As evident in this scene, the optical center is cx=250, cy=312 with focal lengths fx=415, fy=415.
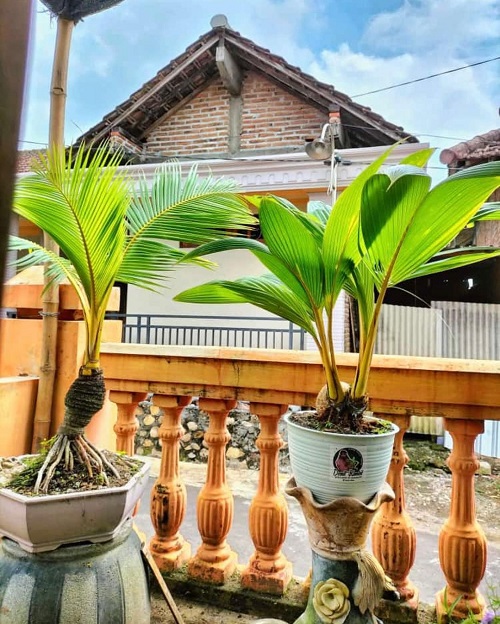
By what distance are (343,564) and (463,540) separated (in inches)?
14.3

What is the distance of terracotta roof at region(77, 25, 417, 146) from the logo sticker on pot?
5147mm

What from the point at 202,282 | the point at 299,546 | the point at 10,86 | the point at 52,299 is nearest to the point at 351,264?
the point at 10,86

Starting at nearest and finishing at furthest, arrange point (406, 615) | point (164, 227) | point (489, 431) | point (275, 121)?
1. point (406, 615)
2. point (164, 227)
3. point (489, 431)
4. point (275, 121)

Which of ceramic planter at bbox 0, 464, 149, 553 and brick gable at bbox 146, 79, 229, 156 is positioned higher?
brick gable at bbox 146, 79, 229, 156

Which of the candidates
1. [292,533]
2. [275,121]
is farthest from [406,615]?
[275,121]

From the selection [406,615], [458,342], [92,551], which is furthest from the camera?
[458,342]

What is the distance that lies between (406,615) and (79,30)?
2.13 metres

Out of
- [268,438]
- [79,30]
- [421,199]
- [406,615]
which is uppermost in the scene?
[79,30]

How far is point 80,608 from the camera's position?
2.81 feet

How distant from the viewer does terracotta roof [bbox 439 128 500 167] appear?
3.96 m

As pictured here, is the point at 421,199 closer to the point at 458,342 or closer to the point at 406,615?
the point at 406,615

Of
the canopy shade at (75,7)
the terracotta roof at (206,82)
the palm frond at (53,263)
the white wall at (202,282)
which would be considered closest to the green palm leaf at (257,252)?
the palm frond at (53,263)

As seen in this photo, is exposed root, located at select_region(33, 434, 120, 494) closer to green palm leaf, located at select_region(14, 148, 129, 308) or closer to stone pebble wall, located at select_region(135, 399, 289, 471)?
green palm leaf, located at select_region(14, 148, 129, 308)

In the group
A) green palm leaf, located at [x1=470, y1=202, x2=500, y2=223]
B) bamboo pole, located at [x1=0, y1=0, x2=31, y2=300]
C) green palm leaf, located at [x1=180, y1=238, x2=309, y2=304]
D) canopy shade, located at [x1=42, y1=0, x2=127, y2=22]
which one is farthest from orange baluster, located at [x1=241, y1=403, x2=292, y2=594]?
canopy shade, located at [x1=42, y1=0, x2=127, y2=22]
